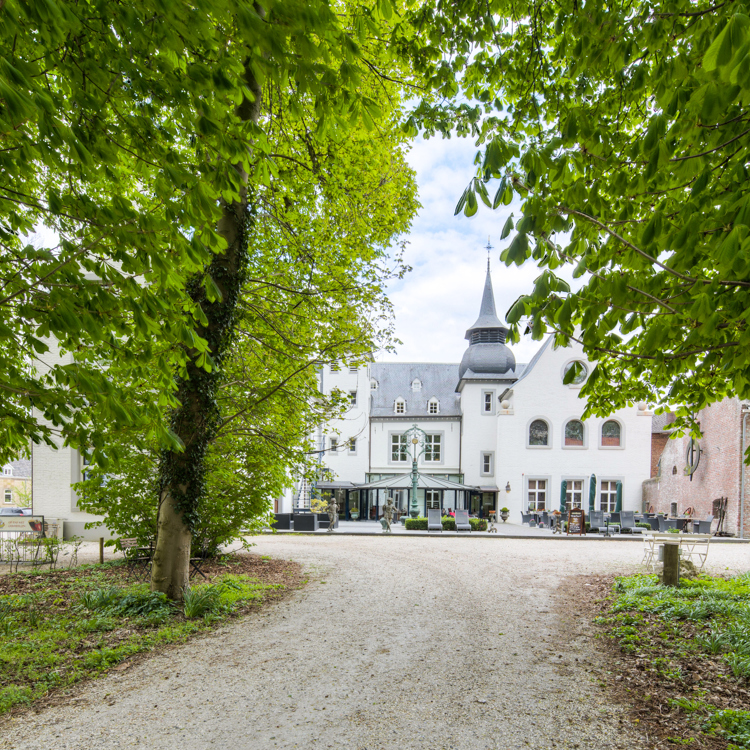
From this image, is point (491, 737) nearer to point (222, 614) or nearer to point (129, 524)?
point (222, 614)

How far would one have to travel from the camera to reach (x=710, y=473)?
1009 inches

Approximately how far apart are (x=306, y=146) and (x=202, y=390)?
16.0 ft

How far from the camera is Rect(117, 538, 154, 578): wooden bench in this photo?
9.77m

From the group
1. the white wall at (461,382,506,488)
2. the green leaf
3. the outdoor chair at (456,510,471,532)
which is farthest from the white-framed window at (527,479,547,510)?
the green leaf

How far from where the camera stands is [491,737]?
387cm

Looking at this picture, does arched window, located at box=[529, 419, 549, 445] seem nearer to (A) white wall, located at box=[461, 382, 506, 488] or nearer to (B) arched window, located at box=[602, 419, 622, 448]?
(A) white wall, located at box=[461, 382, 506, 488]

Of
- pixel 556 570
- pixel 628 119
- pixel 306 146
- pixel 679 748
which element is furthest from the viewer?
pixel 556 570

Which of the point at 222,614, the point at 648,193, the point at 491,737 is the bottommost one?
the point at 222,614

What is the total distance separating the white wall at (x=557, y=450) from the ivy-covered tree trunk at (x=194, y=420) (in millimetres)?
25984

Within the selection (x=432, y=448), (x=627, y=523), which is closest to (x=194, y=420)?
(x=627, y=523)

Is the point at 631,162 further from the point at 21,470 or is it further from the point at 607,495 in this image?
the point at 21,470

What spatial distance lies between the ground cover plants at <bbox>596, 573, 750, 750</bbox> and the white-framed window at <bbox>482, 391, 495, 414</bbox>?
26313mm

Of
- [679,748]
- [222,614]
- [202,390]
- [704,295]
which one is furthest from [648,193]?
[222,614]

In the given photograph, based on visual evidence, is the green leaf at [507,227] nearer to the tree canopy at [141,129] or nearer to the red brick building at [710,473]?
the tree canopy at [141,129]
